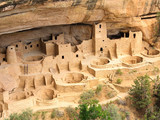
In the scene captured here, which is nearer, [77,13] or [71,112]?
[71,112]

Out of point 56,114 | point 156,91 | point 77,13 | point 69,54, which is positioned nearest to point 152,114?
point 156,91

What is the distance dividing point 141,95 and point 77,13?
242 inches

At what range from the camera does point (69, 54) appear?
55.9ft

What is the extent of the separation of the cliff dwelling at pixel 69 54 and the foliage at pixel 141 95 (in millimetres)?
→ 858

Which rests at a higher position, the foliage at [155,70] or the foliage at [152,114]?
the foliage at [155,70]

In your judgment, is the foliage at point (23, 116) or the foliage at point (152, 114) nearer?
the foliage at point (23, 116)

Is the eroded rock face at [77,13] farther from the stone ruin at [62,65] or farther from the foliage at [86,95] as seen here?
the foliage at [86,95]

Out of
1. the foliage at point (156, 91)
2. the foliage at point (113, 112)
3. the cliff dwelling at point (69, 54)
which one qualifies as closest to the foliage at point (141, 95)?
the foliage at point (156, 91)

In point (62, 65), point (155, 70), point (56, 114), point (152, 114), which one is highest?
point (62, 65)

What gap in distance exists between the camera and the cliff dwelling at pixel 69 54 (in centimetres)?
1473

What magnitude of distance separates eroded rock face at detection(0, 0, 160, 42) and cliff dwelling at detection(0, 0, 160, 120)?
2.2 inches

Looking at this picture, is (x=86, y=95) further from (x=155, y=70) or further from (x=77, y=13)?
(x=155, y=70)

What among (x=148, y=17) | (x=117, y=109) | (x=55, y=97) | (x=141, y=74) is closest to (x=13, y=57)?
(x=55, y=97)

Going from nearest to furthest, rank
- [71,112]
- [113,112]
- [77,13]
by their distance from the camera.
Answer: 1. [113,112]
2. [71,112]
3. [77,13]
